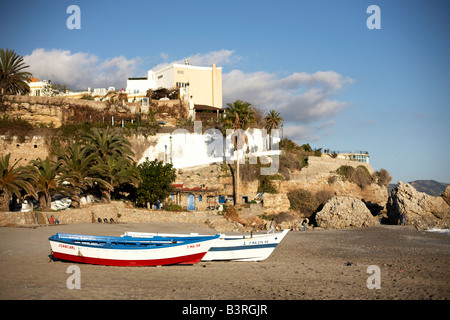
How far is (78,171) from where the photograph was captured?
2539cm

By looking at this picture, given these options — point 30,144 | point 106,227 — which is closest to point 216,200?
point 106,227

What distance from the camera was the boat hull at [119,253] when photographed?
46.8 ft

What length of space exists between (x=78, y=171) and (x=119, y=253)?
13001 mm

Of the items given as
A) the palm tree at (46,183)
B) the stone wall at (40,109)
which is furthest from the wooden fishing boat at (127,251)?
the stone wall at (40,109)

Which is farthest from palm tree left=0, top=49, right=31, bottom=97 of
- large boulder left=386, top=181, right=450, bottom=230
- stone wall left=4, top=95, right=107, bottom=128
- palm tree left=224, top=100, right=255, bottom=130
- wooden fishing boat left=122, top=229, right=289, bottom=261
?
large boulder left=386, top=181, right=450, bottom=230

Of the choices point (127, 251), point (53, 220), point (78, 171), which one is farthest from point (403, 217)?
point (53, 220)

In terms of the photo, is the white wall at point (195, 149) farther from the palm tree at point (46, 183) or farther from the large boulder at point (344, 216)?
the palm tree at point (46, 183)

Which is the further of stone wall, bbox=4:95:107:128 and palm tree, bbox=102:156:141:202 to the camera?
stone wall, bbox=4:95:107:128

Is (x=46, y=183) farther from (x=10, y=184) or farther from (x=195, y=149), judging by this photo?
(x=195, y=149)

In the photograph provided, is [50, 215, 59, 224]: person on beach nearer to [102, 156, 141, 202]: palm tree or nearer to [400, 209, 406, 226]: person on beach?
[102, 156, 141, 202]: palm tree

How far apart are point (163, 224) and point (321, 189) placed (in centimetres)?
1898

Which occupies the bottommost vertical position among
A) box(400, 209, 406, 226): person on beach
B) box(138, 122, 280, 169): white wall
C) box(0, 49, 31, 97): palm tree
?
box(400, 209, 406, 226): person on beach

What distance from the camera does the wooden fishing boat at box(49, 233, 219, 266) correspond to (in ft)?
46.9
